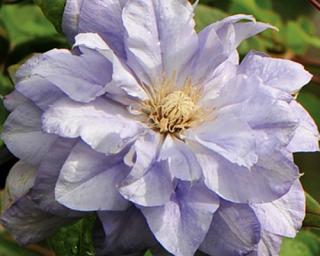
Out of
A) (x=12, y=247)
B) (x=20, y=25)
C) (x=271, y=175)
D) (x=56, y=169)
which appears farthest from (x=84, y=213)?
(x=20, y=25)

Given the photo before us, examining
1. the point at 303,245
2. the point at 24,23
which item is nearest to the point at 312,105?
the point at 303,245

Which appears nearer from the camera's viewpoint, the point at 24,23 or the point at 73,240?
the point at 73,240

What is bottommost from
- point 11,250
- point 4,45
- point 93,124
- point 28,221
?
point 11,250

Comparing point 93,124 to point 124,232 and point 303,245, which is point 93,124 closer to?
point 124,232

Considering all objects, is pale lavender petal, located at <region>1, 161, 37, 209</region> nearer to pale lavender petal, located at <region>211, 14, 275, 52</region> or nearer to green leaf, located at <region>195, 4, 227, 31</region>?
pale lavender petal, located at <region>211, 14, 275, 52</region>

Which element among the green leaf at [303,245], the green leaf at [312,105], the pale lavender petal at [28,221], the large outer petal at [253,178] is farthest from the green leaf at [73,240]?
the green leaf at [312,105]
